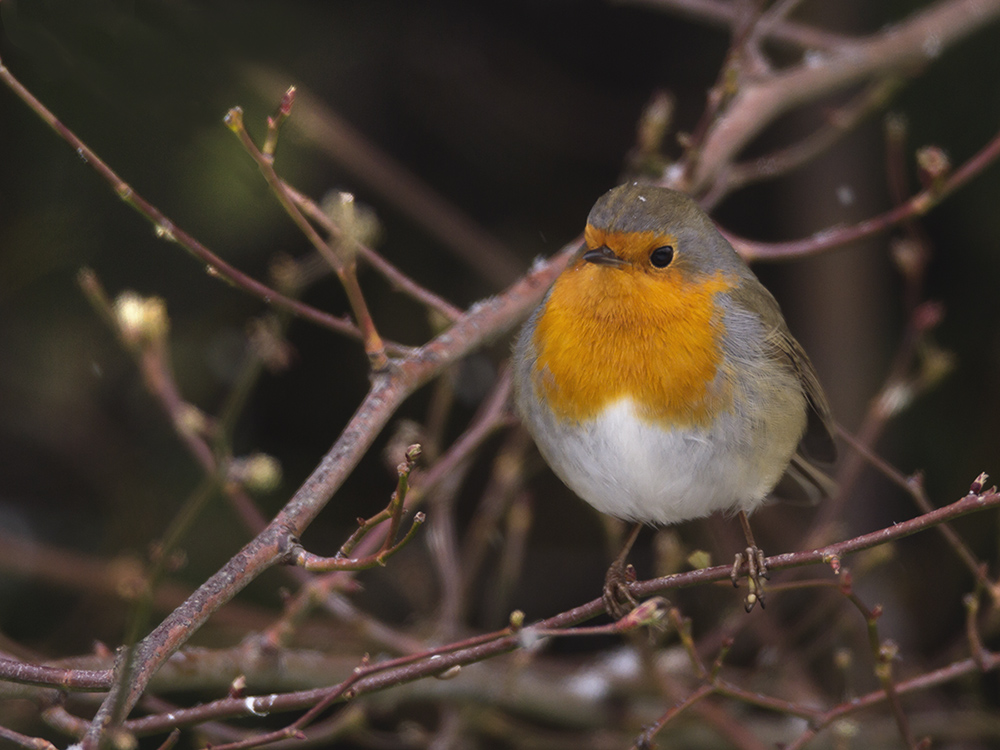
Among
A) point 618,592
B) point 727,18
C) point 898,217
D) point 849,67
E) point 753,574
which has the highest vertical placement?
point 727,18

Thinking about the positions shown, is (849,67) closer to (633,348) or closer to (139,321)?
(633,348)

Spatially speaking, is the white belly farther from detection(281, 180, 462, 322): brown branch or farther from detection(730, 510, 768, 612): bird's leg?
detection(281, 180, 462, 322): brown branch

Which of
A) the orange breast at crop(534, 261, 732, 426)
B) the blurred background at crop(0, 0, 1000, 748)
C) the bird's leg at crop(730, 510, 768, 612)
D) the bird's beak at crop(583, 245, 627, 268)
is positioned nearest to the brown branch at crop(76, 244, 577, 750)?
the orange breast at crop(534, 261, 732, 426)

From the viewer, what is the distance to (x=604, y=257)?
94.7 inches

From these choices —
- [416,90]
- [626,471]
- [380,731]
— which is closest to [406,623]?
[380,731]

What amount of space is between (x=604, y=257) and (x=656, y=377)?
1.00 ft

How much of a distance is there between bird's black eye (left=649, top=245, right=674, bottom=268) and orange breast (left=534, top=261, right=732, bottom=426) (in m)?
0.04

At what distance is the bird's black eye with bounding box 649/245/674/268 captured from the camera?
250 cm

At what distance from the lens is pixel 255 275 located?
13.2 feet

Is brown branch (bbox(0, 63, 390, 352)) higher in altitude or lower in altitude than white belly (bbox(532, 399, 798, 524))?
higher

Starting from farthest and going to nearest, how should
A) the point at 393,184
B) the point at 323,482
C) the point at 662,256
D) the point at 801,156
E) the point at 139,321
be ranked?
1. the point at 393,184
2. the point at 801,156
3. the point at 662,256
4. the point at 139,321
5. the point at 323,482

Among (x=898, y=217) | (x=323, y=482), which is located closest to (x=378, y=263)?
(x=323, y=482)

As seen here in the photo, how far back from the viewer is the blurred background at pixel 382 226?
3.50 meters

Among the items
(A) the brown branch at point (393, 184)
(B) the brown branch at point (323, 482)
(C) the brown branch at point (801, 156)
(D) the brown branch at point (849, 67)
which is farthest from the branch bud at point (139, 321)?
(D) the brown branch at point (849, 67)
